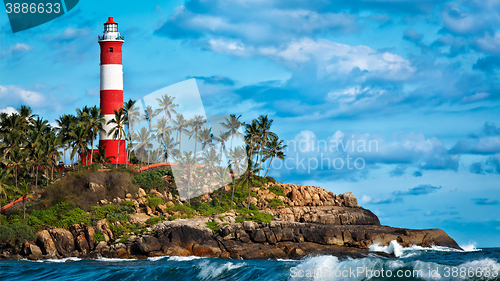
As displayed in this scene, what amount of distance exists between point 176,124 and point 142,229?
30.0 m

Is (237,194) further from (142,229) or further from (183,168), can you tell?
(142,229)

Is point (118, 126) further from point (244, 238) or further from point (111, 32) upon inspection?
point (244, 238)

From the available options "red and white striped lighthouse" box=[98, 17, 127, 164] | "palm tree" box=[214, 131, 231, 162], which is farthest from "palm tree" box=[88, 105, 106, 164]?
"palm tree" box=[214, 131, 231, 162]

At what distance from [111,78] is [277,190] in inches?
1084

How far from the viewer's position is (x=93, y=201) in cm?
4834

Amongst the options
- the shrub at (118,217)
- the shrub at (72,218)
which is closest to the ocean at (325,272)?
the shrub at (72,218)

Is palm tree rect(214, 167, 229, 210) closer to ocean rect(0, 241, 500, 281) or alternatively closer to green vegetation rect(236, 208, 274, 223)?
green vegetation rect(236, 208, 274, 223)

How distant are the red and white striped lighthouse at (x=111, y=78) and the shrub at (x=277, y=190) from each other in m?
21.7

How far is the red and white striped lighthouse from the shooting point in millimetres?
58875

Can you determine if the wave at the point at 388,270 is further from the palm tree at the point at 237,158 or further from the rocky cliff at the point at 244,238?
the palm tree at the point at 237,158

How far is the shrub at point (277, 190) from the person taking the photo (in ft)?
205

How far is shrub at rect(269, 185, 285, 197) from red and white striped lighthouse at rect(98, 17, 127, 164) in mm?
21693

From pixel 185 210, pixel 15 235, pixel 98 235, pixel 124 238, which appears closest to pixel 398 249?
pixel 185 210

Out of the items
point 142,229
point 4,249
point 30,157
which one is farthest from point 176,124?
point 4,249
